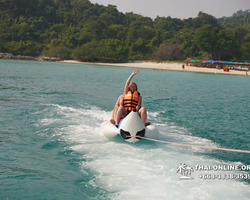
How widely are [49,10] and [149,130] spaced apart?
3682 inches

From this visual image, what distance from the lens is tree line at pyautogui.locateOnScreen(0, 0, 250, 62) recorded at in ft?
191

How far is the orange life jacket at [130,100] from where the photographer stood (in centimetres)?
673

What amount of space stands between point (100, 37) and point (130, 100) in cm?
7034

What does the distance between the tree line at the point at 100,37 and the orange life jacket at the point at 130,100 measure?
164 ft

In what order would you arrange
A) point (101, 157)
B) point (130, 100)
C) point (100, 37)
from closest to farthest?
point (101, 157) → point (130, 100) → point (100, 37)

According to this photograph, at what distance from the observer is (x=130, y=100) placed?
6.75m

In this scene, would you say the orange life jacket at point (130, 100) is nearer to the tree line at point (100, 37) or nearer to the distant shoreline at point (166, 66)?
the distant shoreline at point (166, 66)

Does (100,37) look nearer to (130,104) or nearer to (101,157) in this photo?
(130,104)

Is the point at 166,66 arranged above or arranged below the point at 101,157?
above

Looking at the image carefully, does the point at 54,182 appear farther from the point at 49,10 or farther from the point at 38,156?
the point at 49,10

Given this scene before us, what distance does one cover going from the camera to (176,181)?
4762mm

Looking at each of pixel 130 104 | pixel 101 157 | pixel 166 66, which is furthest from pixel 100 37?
pixel 101 157

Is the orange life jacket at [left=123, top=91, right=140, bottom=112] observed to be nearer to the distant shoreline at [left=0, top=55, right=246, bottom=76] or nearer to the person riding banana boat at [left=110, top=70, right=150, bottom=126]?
the person riding banana boat at [left=110, top=70, right=150, bottom=126]

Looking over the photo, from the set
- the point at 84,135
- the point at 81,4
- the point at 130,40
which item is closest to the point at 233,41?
the point at 130,40
